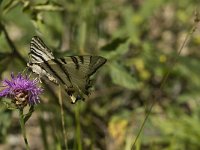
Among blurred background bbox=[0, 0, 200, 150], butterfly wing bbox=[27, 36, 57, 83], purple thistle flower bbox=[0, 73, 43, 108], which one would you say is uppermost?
butterfly wing bbox=[27, 36, 57, 83]

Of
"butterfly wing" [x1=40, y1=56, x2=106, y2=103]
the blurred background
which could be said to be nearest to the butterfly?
"butterfly wing" [x1=40, y1=56, x2=106, y2=103]

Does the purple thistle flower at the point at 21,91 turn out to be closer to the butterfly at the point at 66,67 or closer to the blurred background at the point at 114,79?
the butterfly at the point at 66,67

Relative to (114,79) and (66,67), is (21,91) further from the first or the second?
(114,79)

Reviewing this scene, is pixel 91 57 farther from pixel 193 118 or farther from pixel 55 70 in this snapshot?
pixel 193 118

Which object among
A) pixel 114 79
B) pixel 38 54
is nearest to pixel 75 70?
pixel 38 54

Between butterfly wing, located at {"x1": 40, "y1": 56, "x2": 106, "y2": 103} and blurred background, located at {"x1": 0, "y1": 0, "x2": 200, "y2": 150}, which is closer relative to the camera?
butterfly wing, located at {"x1": 40, "y1": 56, "x2": 106, "y2": 103}

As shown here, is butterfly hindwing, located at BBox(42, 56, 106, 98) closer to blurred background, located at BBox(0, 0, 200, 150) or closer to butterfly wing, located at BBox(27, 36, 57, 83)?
butterfly wing, located at BBox(27, 36, 57, 83)

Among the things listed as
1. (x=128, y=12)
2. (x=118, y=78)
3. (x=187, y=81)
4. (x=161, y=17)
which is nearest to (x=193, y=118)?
(x=118, y=78)
